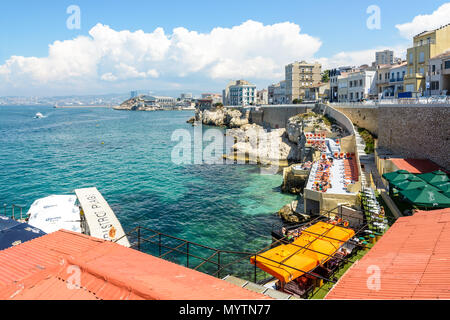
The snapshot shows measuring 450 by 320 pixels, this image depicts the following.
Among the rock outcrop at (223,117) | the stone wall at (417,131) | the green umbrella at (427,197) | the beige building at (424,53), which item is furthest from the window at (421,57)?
the rock outcrop at (223,117)

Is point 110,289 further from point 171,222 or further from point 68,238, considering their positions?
point 171,222

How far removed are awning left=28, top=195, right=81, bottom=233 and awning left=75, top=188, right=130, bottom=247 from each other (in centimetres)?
81

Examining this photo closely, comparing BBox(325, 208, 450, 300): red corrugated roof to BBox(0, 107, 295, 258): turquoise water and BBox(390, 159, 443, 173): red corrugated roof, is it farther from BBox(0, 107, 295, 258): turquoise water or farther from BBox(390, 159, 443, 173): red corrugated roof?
BBox(390, 159, 443, 173): red corrugated roof

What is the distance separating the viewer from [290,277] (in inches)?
441

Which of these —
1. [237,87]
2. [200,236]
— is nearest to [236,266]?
[200,236]

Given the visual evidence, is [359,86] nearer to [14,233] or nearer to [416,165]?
[416,165]

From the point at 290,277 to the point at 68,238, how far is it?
7.50 m

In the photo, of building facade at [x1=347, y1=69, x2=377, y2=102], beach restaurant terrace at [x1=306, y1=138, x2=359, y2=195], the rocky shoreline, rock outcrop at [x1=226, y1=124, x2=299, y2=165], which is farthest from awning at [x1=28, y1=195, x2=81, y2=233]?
→ building facade at [x1=347, y1=69, x2=377, y2=102]

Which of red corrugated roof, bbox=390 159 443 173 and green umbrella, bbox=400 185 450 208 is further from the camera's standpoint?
red corrugated roof, bbox=390 159 443 173

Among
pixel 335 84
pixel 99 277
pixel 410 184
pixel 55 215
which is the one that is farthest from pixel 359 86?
pixel 99 277

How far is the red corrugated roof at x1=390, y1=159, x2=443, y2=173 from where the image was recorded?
2094cm
